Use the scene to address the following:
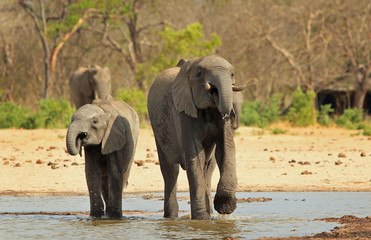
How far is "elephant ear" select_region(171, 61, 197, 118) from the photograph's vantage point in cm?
707

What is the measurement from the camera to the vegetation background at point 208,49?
2288 centimetres

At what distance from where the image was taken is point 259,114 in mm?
24172

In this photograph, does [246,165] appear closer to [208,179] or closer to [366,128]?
[208,179]

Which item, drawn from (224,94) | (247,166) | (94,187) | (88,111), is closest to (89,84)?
(247,166)

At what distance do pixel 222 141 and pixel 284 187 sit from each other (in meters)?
4.20

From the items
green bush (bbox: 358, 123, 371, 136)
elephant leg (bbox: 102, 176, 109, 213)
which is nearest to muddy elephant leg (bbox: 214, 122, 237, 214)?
elephant leg (bbox: 102, 176, 109, 213)

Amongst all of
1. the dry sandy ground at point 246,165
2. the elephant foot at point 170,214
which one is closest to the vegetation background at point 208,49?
the dry sandy ground at point 246,165

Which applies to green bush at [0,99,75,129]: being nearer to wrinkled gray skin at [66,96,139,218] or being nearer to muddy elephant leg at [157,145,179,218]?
wrinkled gray skin at [66,96,139,218]

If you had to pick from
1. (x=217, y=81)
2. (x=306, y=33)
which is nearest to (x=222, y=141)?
(x=217, y=81)

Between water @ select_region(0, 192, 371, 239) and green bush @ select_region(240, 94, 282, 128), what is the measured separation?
1196 cm

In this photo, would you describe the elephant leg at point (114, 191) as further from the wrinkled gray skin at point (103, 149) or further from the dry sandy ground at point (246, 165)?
the dry sandy ground at point (246, 165)

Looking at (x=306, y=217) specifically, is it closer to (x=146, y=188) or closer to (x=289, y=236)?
(x=289, y=236)

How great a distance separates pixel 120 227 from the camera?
7246 mm

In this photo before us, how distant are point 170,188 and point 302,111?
48.5 feet
